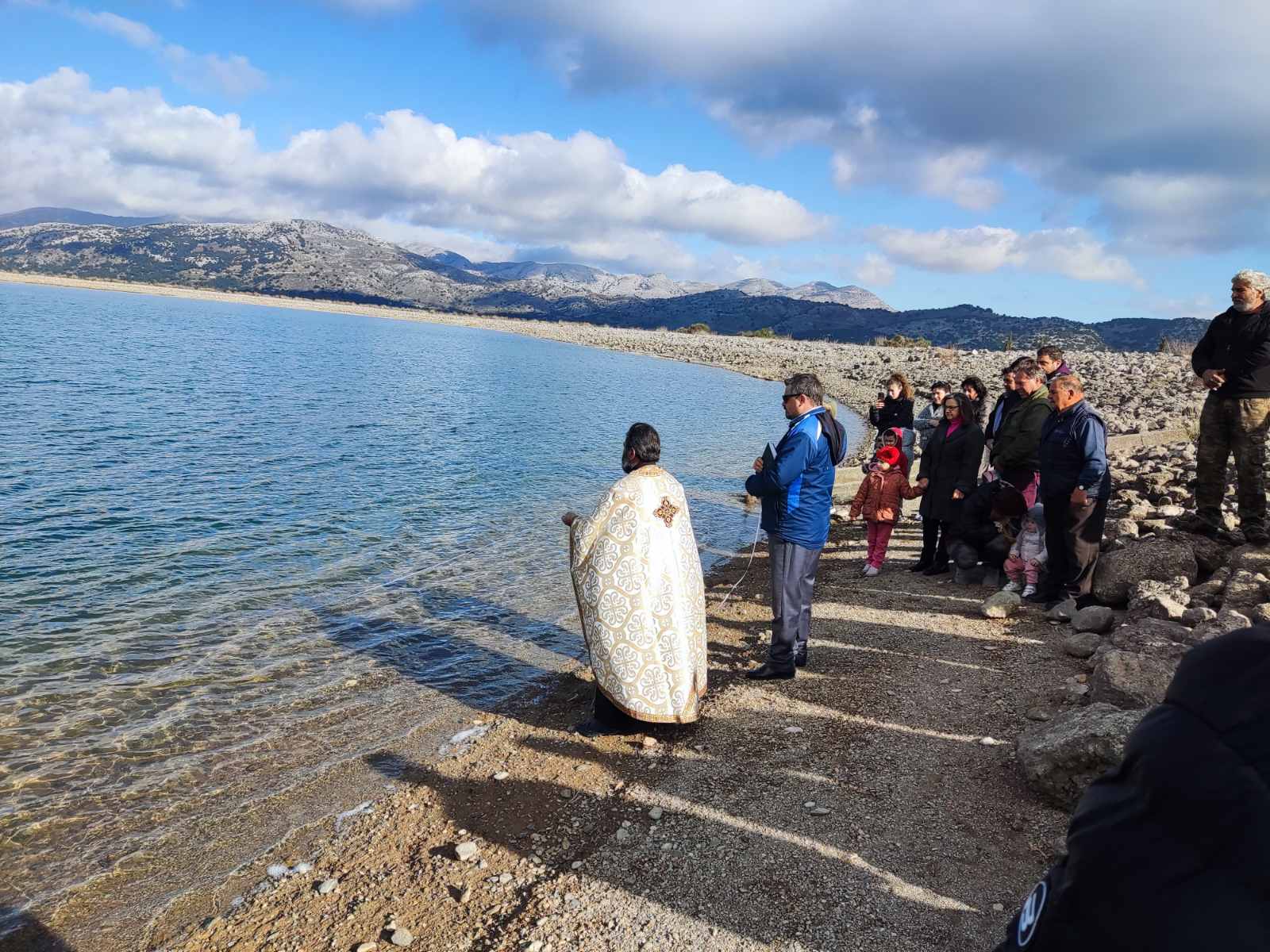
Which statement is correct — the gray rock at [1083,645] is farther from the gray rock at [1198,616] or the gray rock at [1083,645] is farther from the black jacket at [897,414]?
the black jacket at [897,414]

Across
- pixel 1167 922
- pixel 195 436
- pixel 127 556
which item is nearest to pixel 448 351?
pixel 195 436

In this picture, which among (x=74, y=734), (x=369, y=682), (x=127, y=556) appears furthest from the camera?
(x=127, y=556)

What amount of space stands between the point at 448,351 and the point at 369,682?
64.1m

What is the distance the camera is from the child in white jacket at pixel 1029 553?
29.8ft

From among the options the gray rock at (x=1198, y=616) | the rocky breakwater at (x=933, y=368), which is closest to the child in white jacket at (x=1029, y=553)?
the gray rock at (x=1198, y=616)

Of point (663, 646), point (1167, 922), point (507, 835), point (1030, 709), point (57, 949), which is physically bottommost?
point (57, 949)

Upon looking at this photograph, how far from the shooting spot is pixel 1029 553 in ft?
30.1

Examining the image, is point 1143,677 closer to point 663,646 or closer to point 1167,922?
point 663,646

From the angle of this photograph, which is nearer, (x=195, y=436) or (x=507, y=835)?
(x=507, y=835)

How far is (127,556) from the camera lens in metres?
11.3

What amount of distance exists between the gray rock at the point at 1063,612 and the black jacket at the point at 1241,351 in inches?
99.6

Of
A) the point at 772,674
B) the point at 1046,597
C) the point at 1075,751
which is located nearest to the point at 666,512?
the point at 772,674

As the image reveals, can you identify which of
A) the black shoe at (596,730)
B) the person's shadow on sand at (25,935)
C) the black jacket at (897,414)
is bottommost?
the person's shadow on sand at (25,935)

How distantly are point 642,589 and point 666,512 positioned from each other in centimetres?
62
